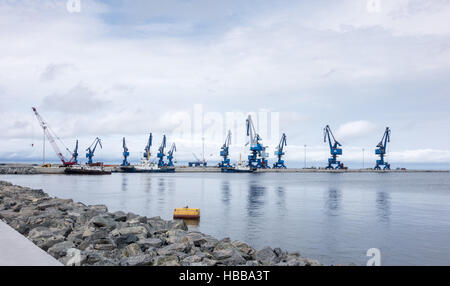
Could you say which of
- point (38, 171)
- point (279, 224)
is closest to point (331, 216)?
point (279, 224)

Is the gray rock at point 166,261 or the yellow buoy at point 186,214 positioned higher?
the gray rock at point 166,261

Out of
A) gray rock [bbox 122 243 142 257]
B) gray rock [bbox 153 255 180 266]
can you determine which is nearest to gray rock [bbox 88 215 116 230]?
gray rock [bbox 122 243 142 257]

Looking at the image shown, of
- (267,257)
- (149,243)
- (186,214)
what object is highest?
(149,243)

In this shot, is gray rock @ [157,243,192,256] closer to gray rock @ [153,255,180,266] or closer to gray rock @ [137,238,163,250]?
gray rock @ [137,238,163,250]

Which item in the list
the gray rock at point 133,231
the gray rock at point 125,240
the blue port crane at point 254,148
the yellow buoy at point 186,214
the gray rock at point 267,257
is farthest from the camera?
the blue port crane at point 254,148

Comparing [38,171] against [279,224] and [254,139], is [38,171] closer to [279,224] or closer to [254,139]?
[254,139]

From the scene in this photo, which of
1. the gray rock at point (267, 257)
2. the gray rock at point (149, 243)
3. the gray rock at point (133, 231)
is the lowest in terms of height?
the gray rock at point (267, 257)

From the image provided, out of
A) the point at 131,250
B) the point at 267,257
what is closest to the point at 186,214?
the point at 267,257

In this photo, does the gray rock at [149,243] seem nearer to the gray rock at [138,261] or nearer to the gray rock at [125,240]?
the gray rock at [125,240]

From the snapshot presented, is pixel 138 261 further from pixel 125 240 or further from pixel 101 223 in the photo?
pixel 101 223

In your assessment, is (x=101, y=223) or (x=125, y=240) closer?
(x=125, y=240)

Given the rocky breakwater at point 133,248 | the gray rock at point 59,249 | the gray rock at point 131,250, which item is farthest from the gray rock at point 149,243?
the gray rock at point 59,249

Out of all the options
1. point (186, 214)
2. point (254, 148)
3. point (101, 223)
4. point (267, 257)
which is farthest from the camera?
point (254, 148)
